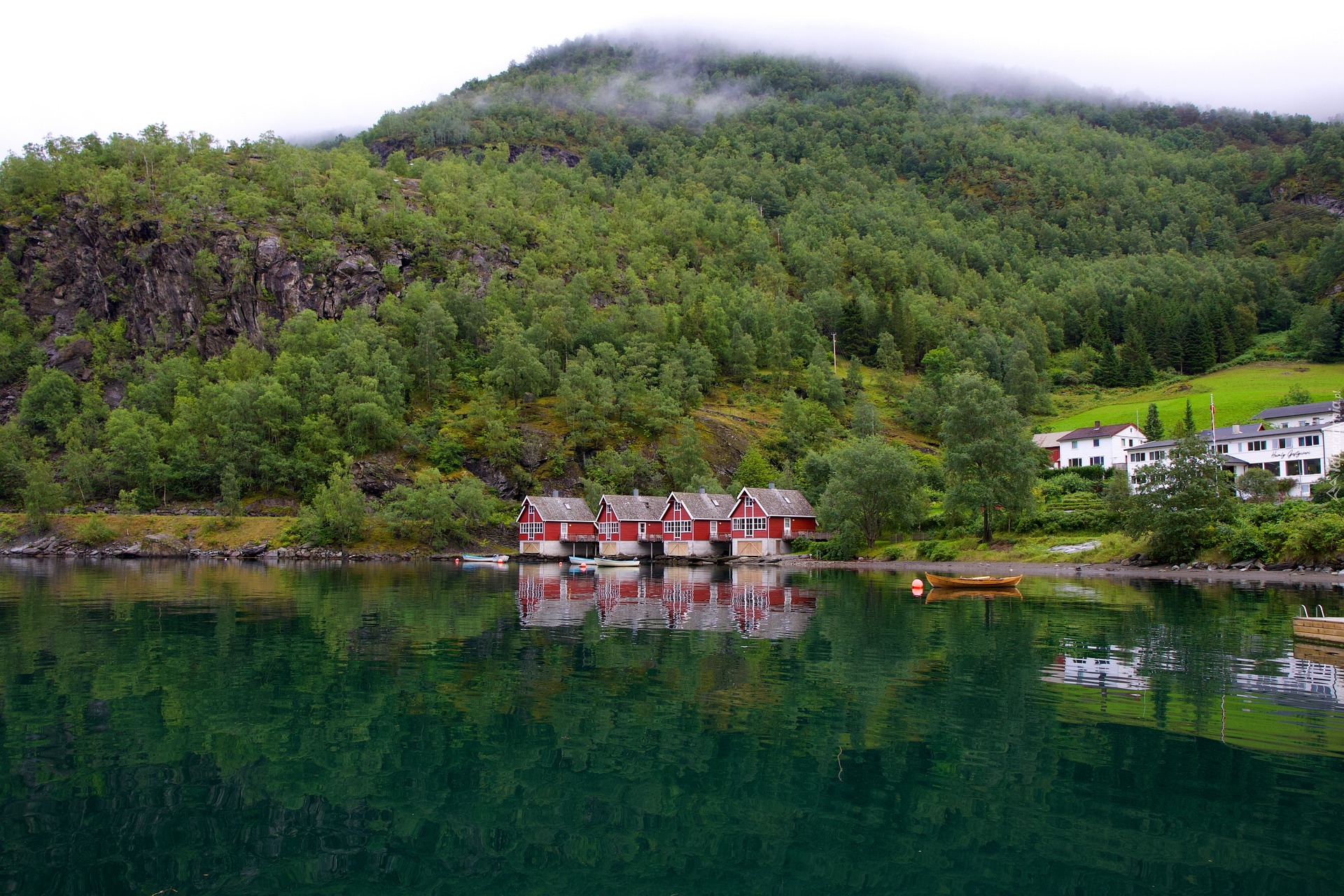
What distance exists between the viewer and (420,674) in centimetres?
2505

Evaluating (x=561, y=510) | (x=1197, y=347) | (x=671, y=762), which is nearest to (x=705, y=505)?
(x=561, y=510)

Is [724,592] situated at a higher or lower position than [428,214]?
lower

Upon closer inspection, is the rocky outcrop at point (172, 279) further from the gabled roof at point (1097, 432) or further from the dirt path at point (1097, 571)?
the gabled roof at point (1097, 432)

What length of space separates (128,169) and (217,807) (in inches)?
7241

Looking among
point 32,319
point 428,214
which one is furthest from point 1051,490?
point 32,319

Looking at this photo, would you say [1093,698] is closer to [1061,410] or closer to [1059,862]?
[1059,862]

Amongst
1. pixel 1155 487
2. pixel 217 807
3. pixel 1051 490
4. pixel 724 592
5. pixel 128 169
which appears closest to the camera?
pixel 217 807

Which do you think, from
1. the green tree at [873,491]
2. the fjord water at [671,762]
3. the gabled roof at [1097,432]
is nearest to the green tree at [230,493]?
the green tree at [873,491]

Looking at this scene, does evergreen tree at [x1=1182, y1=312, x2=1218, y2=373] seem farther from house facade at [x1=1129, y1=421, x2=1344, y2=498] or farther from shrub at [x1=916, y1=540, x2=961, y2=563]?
shrub at [x1=916, y1=540, x2=961, y2=563]

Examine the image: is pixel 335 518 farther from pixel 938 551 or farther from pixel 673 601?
pixel 938 551

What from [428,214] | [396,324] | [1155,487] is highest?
[428,214]

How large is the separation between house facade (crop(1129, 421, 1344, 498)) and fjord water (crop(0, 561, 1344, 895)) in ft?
212

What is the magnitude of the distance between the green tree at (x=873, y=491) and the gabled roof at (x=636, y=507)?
27.7 metres

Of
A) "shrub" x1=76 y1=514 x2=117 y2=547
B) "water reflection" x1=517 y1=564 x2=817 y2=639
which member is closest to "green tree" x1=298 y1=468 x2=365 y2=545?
"shrub" x1=76 y1=514 x2=117 y2=547
